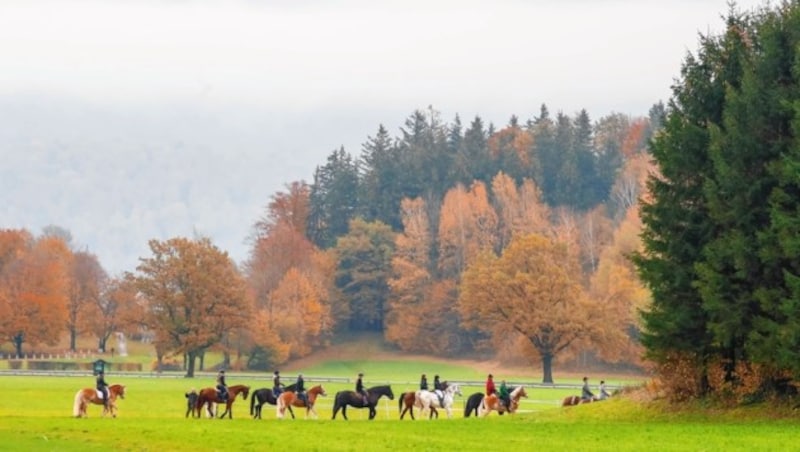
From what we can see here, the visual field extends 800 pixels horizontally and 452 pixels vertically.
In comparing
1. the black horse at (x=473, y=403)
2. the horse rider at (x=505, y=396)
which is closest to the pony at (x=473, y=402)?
the black horse at (x=473, y=403)

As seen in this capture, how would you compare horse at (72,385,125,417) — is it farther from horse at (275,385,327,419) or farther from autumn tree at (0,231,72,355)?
autumn tree at (0,231,72,355)

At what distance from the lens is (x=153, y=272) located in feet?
362

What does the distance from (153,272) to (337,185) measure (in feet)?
208

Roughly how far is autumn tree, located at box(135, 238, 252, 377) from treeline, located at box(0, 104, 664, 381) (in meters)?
0.12

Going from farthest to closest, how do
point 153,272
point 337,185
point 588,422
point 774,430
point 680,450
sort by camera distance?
point 337,185, point 153,272, point 588,422, point 774,430, point 680,450

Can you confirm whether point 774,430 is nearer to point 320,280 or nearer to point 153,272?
point 153,272

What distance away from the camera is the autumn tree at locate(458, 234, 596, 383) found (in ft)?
355

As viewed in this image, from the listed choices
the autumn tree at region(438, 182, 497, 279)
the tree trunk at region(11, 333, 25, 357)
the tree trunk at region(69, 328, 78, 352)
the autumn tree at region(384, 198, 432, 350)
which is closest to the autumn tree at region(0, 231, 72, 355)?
the tree trunk at region(11, 333, 25, 357)

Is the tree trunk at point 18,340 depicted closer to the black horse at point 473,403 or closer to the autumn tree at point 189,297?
the autumn tree at point 189,297

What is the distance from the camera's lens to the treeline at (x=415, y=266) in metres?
110

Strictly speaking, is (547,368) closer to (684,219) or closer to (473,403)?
(473,403)

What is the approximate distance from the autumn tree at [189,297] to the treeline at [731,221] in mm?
63504

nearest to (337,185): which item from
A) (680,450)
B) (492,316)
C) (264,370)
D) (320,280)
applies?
(320,280)

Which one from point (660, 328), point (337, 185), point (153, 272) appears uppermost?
point (337, 185)
